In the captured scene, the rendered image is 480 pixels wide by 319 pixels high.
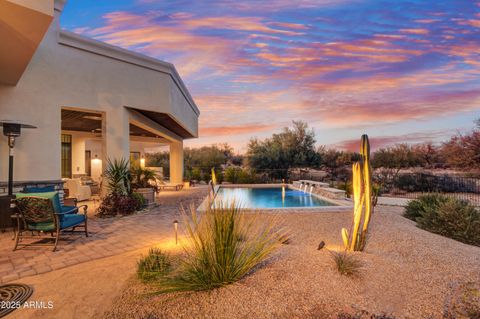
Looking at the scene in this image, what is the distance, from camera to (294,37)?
9.44m

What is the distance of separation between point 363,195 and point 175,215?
17.3 ft

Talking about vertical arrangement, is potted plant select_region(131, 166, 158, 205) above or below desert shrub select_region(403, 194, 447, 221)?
above

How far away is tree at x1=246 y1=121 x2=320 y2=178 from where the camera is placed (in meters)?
19.2

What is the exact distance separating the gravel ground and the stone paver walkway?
4.48 ft

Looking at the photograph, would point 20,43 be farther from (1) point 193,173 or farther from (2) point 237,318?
(1) point 193,173

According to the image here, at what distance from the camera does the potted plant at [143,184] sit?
873 cm

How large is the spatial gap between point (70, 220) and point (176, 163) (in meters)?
11.2

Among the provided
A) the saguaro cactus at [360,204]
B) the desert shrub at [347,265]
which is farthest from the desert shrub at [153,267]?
the saguaro cactus at [360,204]

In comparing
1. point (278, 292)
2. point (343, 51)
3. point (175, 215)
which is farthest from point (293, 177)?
point (278, 292)

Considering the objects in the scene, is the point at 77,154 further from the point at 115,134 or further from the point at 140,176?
the point at 115,134

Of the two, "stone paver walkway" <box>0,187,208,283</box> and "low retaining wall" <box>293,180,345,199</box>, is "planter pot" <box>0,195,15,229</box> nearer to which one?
"stone paver walkway" <box>0,187,208,283</box>

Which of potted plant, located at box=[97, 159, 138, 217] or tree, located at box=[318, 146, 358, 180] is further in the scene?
A: tree, located at box=[318, 146, 358, 180]

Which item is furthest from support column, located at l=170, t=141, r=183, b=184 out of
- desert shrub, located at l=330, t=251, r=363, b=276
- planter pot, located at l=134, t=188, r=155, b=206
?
desert shrub, located at l=330, t=251, r=363, b=276

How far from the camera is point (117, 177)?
7.69 m
